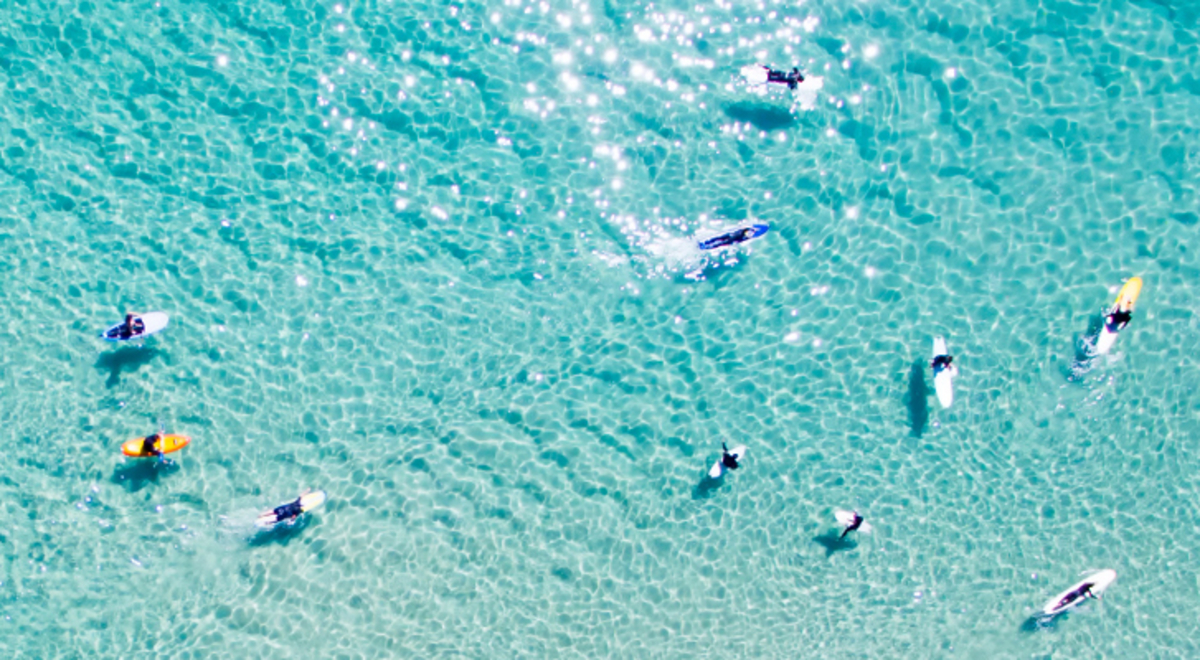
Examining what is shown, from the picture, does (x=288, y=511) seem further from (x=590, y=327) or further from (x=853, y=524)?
(x=853, y=524)

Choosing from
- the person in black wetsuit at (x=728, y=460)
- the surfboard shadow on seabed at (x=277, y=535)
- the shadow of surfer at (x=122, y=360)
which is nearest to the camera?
the surfboard shadow on seabed at (x=277, y=535)

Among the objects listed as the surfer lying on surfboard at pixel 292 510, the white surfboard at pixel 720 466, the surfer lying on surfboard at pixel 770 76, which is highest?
the surfer lying on surfboard at pixel 770 76

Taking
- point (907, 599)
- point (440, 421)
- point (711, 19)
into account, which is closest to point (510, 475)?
point (440, 421)

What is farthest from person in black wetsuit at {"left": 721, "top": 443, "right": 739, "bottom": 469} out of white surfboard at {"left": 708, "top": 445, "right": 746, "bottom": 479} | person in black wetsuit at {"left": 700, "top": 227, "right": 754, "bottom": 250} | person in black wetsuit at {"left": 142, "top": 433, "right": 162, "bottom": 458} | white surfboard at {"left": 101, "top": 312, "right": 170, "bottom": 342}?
white surfboard at {"left": 101, "top": 312, "right": 170, "bottom": 342}

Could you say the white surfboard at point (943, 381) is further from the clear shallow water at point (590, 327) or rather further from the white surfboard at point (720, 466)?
the white surfboard at point (720, 466)

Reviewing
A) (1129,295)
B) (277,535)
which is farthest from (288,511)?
(1129,295)

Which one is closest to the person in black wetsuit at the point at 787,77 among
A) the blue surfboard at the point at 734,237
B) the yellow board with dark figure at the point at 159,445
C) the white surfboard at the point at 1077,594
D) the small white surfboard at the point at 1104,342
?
the blue surfboard at the point at 734,237

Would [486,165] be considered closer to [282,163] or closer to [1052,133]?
[282,163]
